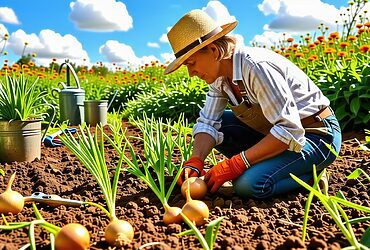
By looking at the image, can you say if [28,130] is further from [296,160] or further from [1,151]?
[296,160]

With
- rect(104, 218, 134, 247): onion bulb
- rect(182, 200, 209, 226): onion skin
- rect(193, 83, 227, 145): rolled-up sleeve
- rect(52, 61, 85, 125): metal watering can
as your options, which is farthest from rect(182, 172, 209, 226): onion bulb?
rect(52, 61, 85, 125): metal watering can

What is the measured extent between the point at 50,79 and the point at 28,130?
6290 mm

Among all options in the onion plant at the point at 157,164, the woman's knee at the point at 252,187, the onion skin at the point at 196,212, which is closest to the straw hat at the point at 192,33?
the onion plant at the point at 157,164

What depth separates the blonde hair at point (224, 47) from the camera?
2.26 metres

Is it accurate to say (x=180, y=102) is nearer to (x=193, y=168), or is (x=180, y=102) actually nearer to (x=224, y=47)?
(x=193, y=168)

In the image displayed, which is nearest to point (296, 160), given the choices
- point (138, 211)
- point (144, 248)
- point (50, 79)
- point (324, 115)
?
point (324, 115)

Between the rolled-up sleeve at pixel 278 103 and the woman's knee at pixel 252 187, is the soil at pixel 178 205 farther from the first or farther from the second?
the rolled-up sleeve at pixel 278 103

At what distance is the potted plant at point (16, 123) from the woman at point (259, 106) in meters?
1.25

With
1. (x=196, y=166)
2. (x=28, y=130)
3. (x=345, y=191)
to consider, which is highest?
(x=28, y=130)

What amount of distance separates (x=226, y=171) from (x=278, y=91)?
47 cm

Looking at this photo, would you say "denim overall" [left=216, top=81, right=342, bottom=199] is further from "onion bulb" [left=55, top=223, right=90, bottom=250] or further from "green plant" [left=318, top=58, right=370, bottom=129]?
"green plant" [left=318, top=58, right=370, bottom=129]

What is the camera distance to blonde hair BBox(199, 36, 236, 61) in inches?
89.1

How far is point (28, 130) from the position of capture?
3148 millimetres

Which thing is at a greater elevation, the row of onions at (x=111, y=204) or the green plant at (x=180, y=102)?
the green plant at (x=180, y=102)
